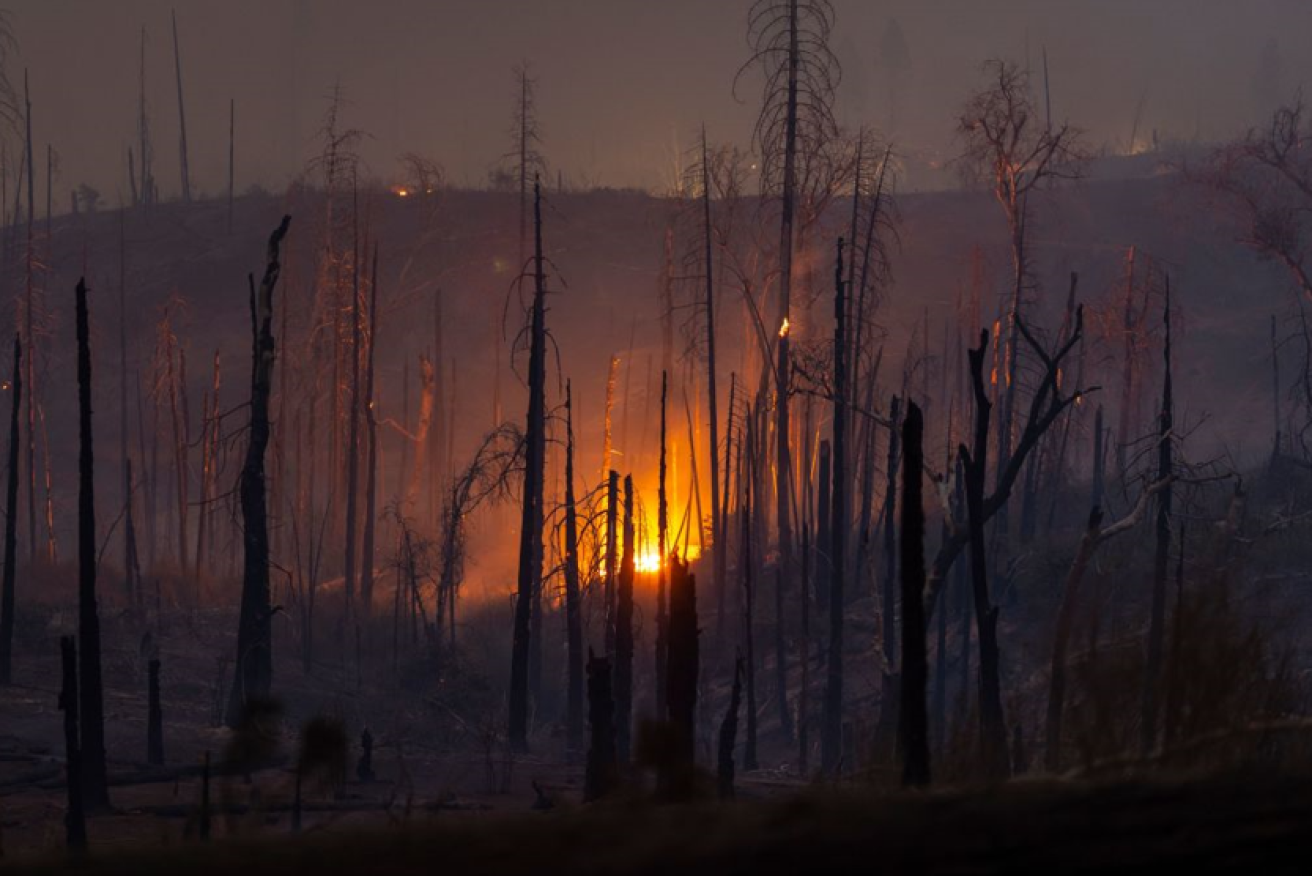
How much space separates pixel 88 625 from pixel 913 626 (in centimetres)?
1211

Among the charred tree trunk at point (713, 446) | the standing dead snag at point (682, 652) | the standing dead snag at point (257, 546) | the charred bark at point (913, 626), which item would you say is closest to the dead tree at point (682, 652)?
the standing dead snag at point (682, 652)

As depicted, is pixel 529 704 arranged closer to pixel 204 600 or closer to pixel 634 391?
pixel 204 600

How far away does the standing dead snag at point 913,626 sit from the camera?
691 centimetres

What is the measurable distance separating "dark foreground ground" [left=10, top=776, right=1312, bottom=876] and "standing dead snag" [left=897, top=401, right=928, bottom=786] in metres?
3.10

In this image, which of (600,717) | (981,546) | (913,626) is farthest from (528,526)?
(913,626)

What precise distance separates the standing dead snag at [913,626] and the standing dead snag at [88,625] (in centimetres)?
1119

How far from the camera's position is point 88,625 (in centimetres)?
1686

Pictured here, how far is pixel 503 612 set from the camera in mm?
42062

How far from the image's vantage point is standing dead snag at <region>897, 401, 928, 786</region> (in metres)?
6.91

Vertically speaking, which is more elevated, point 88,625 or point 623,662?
point 88,625

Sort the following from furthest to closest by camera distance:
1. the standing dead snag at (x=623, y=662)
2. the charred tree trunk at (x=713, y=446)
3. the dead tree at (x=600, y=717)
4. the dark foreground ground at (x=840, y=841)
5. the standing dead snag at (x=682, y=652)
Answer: the charred tree trunk at (x=713, y=446)
the standing dead snag at (x=623, y=662)
the dead tree at (x=600, y=717)
the standing dead snag at (x=682, y=652)
the dark foreground ground at (x=840, y=841)

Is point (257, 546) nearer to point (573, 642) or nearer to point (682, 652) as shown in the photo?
point (573, 642)

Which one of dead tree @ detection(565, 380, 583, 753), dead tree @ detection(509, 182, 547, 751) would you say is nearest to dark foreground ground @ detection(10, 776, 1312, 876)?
dead tree @ detection(565, 380, 583, 753)

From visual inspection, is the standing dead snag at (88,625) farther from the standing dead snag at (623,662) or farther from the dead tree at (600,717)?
the standing dead snag at (623,662)
